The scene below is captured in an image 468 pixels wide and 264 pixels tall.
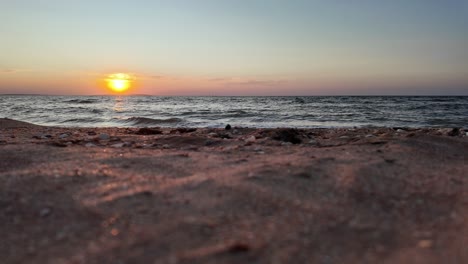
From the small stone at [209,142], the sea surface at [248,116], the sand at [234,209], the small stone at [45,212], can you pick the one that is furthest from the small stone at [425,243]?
the sea surface at [248,116]

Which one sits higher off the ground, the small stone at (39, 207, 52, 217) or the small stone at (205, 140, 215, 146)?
the small stone at (205, 140, 215, 146)

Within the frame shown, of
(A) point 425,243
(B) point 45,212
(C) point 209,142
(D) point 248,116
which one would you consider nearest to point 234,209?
(A) point 425,243

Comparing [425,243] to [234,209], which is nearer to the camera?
[425,243]

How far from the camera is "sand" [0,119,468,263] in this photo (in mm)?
1739

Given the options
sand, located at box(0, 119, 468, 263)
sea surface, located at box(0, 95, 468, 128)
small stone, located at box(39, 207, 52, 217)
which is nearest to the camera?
sand, located at box(0, 119, 468, 263)

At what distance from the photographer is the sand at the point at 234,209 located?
1739 mm

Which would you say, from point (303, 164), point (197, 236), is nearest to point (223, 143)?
point (303, 164)

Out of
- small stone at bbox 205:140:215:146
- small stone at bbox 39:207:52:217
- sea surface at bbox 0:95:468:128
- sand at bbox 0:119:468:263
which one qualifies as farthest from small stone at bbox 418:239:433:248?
sea surface at bbox 0:95:468:128

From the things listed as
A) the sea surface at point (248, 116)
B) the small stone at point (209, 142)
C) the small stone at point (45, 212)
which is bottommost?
the sea surface at point (248, 116)

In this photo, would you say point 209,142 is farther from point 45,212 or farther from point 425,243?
point 425,243

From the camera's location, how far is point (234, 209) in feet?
7.36

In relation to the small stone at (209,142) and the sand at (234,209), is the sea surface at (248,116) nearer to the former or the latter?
the small stone at (209,142)

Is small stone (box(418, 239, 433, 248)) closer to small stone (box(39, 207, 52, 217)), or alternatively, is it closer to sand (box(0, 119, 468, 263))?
sand (box(0, 119, 468, 263))

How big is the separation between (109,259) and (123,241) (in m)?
0.17
